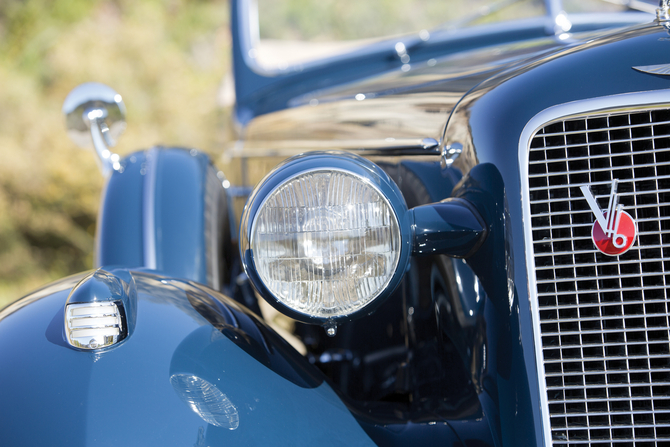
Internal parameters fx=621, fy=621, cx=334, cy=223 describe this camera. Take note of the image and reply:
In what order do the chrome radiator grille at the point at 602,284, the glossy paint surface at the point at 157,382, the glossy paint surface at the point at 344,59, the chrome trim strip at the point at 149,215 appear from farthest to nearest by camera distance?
the glossy paint surface at the point at 344,59 < the chrome trim strip at the point at 149,215 < the chrome radiator grille at the point at 602,284 < the glossy paint surface at the point at 157,382

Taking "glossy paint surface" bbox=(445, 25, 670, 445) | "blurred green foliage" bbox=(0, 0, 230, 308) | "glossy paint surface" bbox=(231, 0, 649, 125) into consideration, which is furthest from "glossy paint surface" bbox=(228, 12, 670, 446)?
"blurred green foliage" bbox=(0, 0, 230, 308)

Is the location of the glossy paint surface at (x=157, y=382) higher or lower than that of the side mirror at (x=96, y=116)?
lower

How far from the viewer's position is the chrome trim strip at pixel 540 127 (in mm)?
1100

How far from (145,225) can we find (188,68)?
7.89 m

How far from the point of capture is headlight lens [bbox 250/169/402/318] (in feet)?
3.66

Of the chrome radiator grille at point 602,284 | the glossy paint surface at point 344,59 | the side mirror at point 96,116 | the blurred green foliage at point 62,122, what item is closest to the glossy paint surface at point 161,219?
the side mirror at point 96,116

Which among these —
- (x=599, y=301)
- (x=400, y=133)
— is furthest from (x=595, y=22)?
(x=599, y=301)

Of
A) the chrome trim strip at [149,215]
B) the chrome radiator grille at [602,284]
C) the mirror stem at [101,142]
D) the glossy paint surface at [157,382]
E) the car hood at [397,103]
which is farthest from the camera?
the mirror stem at [101,142]

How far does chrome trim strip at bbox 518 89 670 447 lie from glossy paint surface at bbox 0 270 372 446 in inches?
13.6

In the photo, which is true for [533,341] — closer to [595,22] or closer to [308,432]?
[308,432]

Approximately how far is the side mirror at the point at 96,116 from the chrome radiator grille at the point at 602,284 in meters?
1.60

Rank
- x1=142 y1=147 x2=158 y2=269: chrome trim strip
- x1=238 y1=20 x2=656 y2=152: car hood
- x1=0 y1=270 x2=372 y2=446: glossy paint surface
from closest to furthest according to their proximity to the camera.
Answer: x1=0 y1=270 x2=372 y2=446: glossy paint surface
x1=238 y1=20 x2=656 y2=152: car hood
x1=142 y1=147 x2=158 y2=269: chrome trim strip

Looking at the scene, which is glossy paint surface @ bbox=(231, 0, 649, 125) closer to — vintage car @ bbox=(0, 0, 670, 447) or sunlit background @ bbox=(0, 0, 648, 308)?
vintage car @ bbox=(0, 0, 670, 447)

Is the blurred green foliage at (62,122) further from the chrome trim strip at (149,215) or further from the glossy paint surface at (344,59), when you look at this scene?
the chrome trim strip at (149,215)
